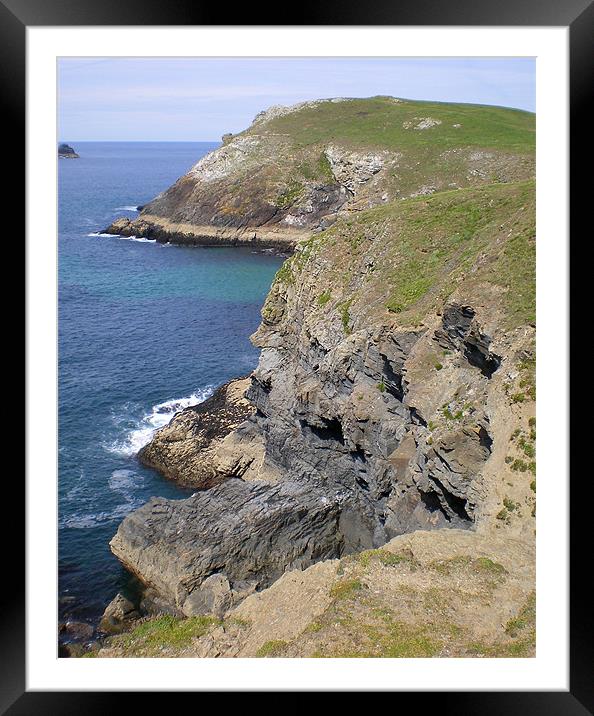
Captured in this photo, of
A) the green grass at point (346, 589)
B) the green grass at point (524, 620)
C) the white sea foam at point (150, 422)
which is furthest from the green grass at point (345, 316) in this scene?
the green grass at point (524, 620)

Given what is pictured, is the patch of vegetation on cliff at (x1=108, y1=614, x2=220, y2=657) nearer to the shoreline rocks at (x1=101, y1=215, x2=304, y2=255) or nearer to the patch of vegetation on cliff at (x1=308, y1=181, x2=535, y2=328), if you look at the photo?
the patch of vegetation on cliff at (x1=308, y1=181, x2=535, y2=328)

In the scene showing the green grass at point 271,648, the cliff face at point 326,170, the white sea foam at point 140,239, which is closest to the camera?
the green grass at point 271,648

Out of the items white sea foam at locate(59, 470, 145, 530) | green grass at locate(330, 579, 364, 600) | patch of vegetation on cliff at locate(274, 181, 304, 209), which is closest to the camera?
green grass at locate(330, 579, 364, 600)

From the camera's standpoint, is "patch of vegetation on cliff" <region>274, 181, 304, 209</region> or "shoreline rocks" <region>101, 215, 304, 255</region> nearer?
"shoreline rocks" <region>101, 215, 304, 255</region>

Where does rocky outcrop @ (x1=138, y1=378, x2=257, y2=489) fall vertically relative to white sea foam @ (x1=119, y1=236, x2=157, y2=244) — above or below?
below

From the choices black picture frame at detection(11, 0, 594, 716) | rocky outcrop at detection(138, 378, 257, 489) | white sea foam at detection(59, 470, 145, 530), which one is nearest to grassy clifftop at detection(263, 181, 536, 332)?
rocky outcrop at detection(138, 378, 257, 489)

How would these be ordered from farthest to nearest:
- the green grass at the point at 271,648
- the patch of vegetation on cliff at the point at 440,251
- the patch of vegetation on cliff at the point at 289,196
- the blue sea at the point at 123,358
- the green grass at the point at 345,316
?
the patch of vegetation on cliff at the point at 289,196 → the blue sea at the point at 123,358 → the green grass at the point at 345,316 → the patch of vegetation on cliff at the point at 440,251 → the green grass at the point at 271,648

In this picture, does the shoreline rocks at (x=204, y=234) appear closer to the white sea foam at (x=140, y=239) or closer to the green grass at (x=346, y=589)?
the white sea foam at (x=140, y=239)
